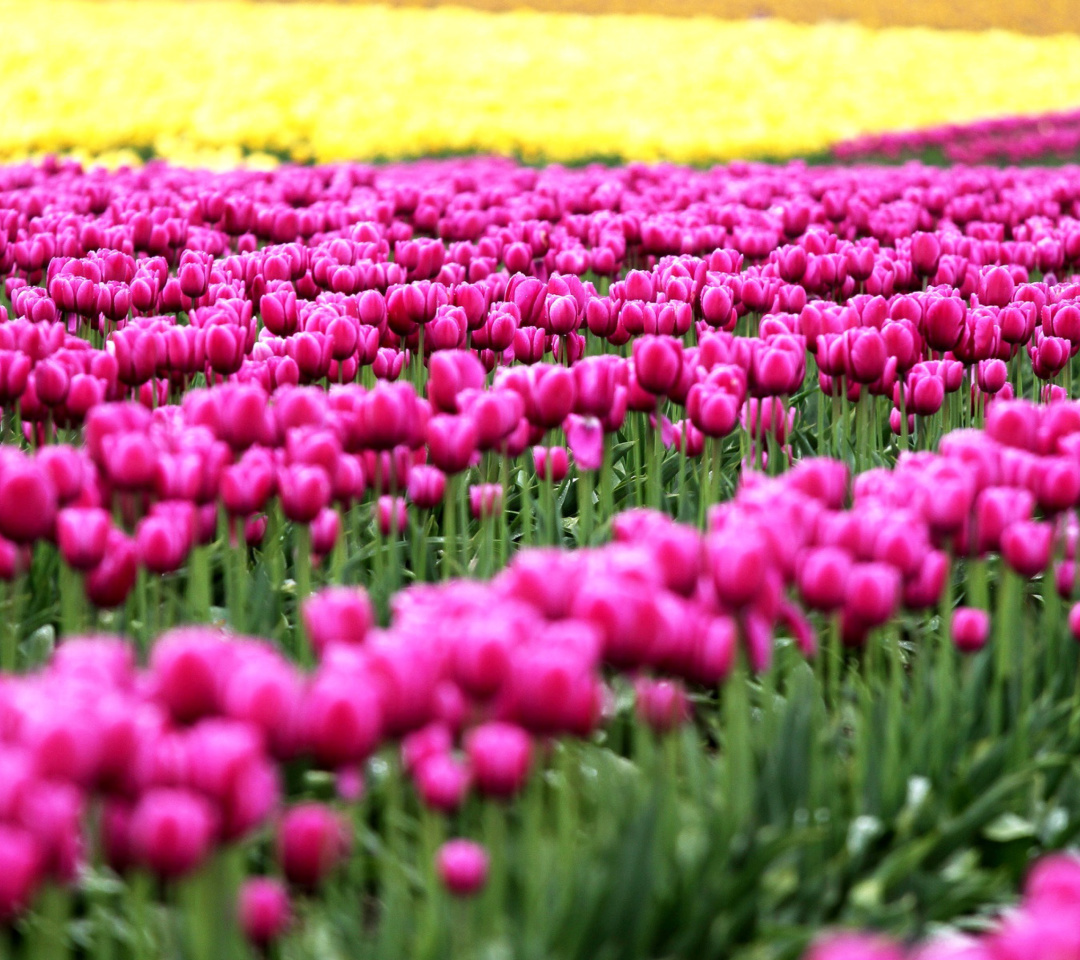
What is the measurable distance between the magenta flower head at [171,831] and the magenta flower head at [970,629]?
56.6 inches

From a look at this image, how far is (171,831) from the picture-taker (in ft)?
4.90

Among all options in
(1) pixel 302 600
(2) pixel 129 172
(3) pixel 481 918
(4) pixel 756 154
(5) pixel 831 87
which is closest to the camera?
(3) pixel 481 918

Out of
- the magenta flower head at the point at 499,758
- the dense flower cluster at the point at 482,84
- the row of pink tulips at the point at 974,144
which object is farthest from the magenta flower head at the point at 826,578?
the row of pink tulips at the point at 974,144

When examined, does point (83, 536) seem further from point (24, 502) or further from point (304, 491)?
point (304, 491)

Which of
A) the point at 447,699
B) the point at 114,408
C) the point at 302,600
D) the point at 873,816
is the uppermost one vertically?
the point at 114,408

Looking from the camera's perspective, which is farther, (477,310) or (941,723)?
(477,310)

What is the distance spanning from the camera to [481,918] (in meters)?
2.01

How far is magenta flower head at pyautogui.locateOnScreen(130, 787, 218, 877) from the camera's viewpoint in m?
1.49

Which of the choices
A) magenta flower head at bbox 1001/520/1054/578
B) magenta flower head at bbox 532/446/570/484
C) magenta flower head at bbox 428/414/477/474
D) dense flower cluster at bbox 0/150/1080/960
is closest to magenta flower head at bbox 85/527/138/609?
dense flower cluster at bbox 0/150/1080/960

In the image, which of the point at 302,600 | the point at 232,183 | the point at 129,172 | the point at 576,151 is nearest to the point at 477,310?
the point at 302,600

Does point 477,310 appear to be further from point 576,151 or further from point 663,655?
point 576,151

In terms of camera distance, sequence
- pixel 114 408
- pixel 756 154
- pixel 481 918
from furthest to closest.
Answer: pixel 756 154 → pixel 114 408 → pixel 481 918

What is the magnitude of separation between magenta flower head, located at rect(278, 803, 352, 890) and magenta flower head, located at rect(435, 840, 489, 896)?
0.50 feet

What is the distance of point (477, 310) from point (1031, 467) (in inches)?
73.0
